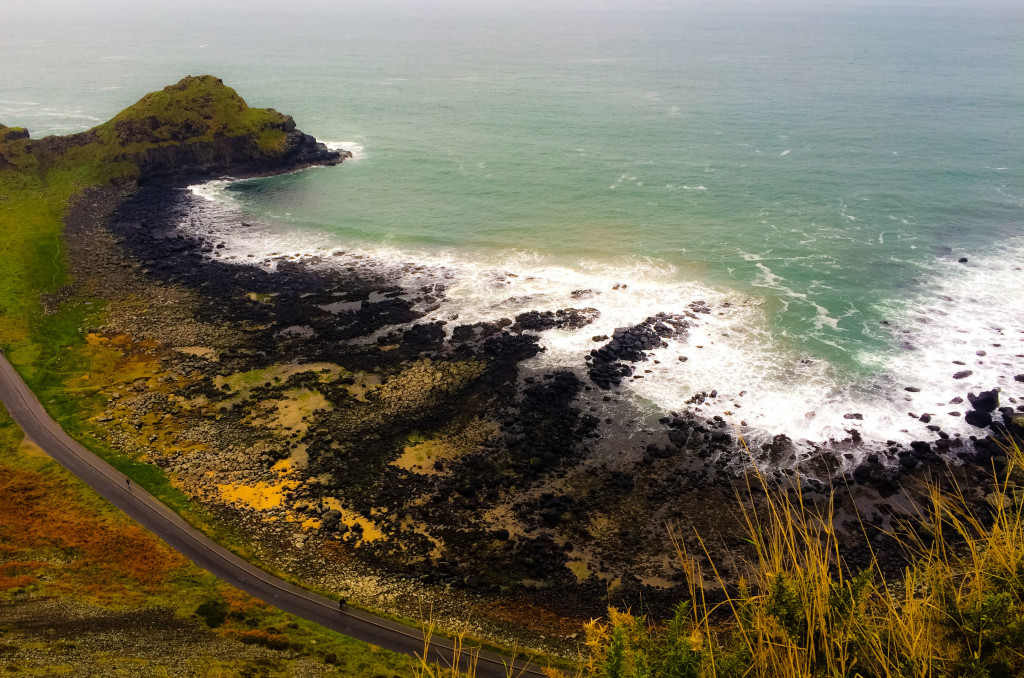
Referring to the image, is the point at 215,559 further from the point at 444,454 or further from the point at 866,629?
the point at 866,629

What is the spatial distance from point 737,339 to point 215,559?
62159 millimetres

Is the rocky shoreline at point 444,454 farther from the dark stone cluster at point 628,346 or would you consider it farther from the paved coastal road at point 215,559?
the paved coastal road at point 215,559

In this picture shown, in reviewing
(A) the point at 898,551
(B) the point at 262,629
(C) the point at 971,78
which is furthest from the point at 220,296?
(C) the point at 971,78

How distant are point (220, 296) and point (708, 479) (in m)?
68.6

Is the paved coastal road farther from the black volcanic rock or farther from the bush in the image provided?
the black volcanic rock

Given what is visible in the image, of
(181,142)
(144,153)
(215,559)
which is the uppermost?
(181,142)

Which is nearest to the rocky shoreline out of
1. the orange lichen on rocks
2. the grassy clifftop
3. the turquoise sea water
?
the orange lichen on rocks

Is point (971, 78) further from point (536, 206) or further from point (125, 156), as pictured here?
point (125, 156)

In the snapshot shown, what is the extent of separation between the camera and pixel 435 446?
64.8 metres

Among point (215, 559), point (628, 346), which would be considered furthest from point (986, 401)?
point (215, 559)

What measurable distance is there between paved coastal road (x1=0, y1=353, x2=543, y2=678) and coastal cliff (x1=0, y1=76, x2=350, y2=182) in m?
76.8

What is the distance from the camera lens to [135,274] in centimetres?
9506

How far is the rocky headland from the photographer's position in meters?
53.0

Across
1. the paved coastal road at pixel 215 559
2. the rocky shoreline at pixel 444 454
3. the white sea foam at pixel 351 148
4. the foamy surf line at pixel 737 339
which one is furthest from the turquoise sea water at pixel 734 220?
the paved coastal road at pixel 215 559
